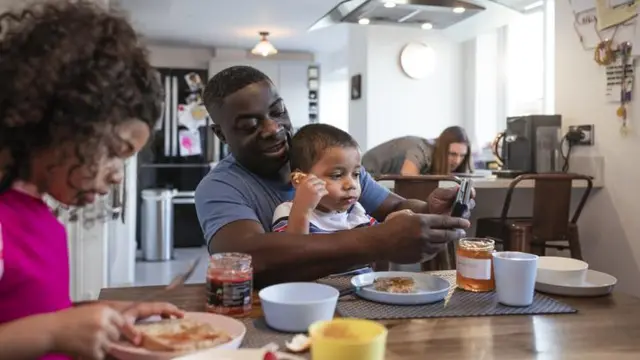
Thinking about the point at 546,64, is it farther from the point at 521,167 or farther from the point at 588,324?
the point at 588,324

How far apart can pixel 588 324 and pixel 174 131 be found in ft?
19.1

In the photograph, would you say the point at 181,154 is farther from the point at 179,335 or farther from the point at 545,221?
the point at 179,335

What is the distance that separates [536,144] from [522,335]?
271cm

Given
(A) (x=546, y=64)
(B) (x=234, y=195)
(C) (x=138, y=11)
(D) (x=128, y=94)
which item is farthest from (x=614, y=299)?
(C) (x=138, y=11)

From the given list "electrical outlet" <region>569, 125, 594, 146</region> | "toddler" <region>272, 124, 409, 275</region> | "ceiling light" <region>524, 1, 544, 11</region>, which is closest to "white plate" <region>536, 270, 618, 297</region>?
"toddler" <region>272, 124, 409, 275</region>

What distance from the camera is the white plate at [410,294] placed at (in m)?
1.13

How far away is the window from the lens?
460 cm

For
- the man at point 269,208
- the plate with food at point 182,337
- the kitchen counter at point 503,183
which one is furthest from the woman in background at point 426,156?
the plate with food at point 182,337

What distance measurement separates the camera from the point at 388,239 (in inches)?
46.3

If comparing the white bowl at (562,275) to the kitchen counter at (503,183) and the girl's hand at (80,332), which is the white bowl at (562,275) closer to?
the girl's hand at (80,332)

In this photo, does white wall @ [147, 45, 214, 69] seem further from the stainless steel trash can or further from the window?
the window

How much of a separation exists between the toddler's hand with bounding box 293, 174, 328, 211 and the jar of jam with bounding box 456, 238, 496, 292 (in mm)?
323

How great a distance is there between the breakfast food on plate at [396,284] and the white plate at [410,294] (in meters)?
0.01

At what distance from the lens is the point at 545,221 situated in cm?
306
